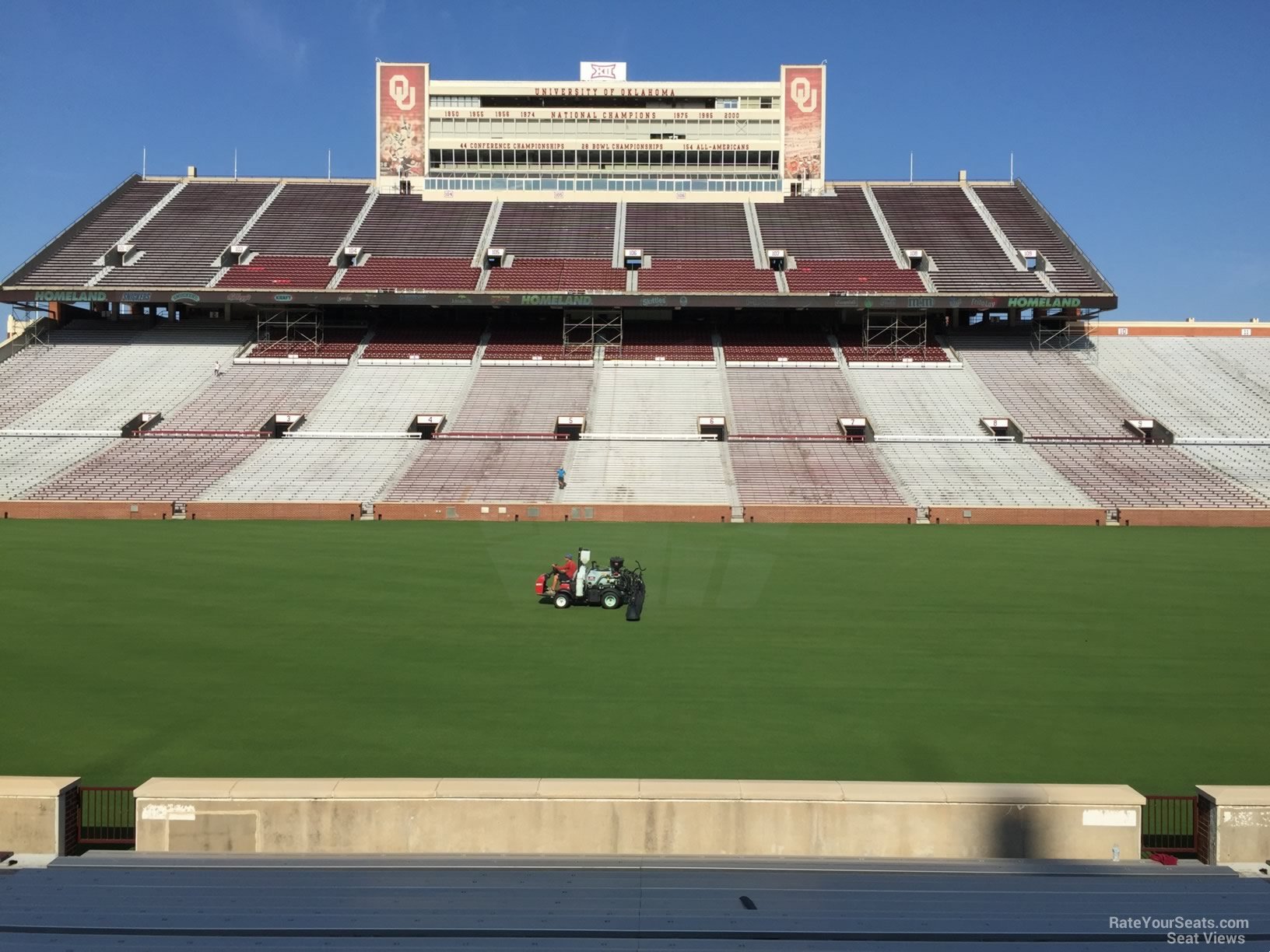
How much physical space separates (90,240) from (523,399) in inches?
1256

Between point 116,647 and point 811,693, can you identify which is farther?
point 116,647

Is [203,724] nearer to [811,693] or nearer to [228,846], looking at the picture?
[228,846]

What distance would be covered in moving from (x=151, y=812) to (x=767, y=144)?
64137 millimetres

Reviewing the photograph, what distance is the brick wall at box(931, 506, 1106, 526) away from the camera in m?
37.3

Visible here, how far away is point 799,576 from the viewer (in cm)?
2339

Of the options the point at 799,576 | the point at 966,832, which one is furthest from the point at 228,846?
the point at 799,576

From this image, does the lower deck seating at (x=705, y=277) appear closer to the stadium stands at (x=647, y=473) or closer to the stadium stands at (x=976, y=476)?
the stadium stands at (x=647, y=473)

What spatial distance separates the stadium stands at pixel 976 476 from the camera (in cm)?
3928

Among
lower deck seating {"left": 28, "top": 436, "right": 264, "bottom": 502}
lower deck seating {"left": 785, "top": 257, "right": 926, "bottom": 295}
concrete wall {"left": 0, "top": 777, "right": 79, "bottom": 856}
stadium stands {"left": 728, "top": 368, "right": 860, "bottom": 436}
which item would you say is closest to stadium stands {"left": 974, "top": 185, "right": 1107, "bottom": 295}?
lower deck seating {"left": 785, "top": 257, "right": 926, "bottom": 295}

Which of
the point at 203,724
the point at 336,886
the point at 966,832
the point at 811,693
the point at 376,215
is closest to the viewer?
the point at 336,886

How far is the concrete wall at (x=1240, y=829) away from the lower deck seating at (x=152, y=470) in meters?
39.4

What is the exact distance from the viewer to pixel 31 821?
7.59 metres

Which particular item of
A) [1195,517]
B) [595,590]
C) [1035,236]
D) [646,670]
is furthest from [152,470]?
[1035,236]

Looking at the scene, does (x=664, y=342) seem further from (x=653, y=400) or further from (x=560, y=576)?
(x=560, y=576)
